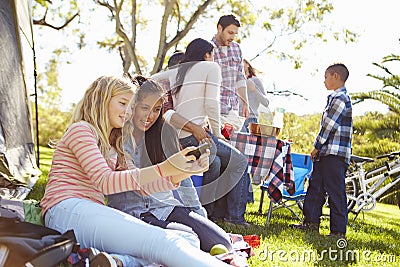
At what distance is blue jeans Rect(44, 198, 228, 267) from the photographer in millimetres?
1861

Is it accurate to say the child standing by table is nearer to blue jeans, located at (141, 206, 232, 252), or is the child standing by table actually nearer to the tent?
blue jeans, located at (141, 206, 232, 252)

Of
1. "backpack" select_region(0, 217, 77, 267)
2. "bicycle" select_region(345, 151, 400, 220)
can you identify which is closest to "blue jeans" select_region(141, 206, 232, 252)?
"backpack" select_region(0, 217, 77, 267)

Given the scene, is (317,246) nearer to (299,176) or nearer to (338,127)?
(338,127)

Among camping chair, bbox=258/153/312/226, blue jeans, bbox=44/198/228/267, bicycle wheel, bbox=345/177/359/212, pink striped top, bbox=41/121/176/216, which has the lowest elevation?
bicycle wheel, bbox=345/177/359/212

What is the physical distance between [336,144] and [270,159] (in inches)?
22.1

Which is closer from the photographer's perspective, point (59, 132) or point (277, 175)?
point (277, 175)

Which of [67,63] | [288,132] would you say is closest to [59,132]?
[67,63]

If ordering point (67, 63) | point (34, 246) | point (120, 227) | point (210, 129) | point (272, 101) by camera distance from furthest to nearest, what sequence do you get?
point (67, 63) → point (272, 101) → point (210, 129) → point (120, 227) → point (34, 246)

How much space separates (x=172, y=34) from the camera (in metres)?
11.5

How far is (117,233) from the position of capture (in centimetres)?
194

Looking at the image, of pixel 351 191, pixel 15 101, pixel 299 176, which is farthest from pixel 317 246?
pixel 15 101

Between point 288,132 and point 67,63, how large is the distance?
7855 mm

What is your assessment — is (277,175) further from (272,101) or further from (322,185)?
(272,101)

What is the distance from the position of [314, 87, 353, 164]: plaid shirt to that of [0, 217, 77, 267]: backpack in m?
2.30
